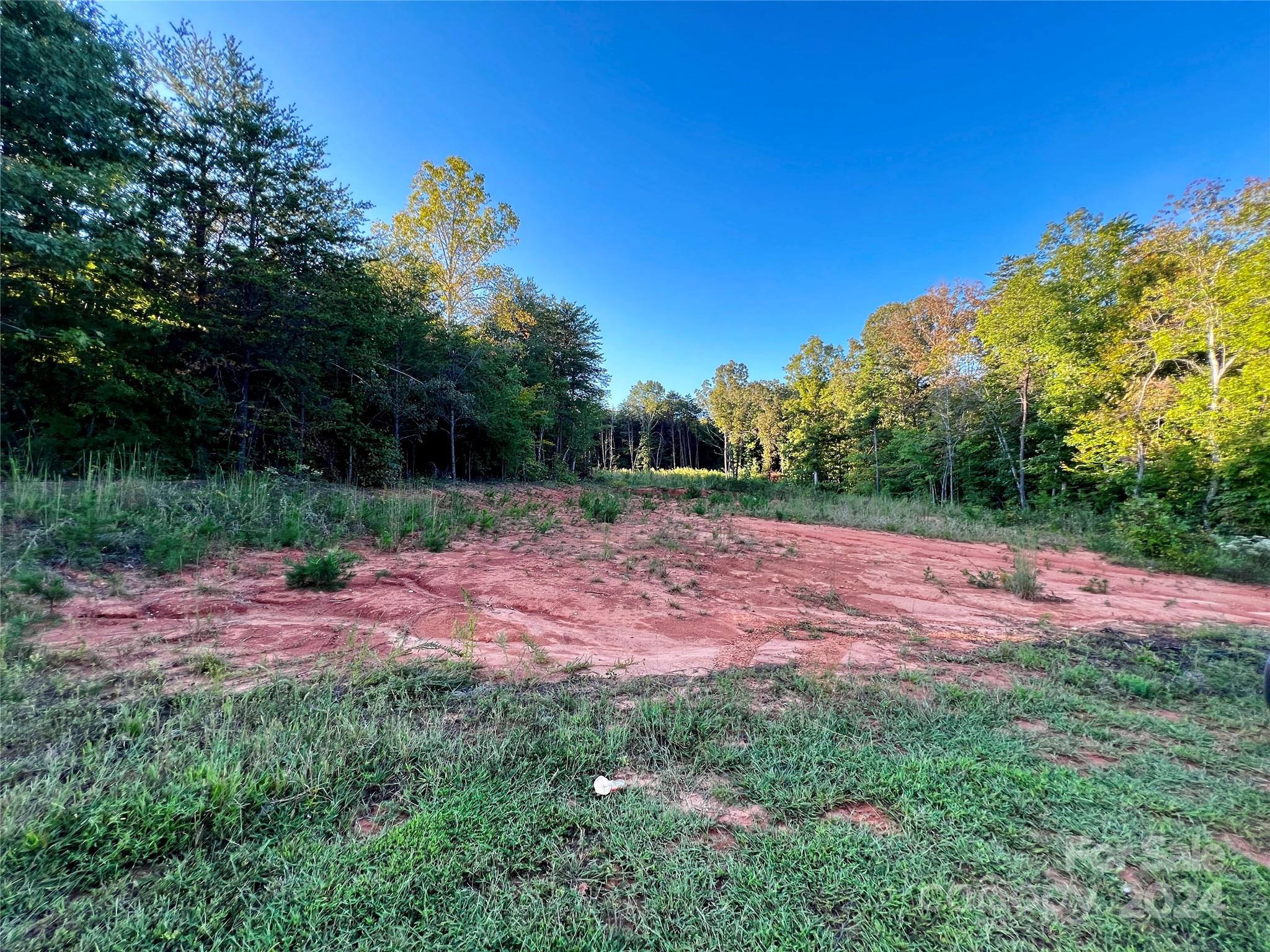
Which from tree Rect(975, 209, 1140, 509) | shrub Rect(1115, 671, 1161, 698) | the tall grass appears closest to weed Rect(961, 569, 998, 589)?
shrub Rect(1115, 671, 1161, 698)

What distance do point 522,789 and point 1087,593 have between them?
7.03 meters

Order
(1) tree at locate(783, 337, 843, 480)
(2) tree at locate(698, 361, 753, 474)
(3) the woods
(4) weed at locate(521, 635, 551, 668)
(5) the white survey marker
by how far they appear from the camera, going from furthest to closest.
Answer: (2) tree at locate(698, 361, 753, 474), (1) tree at locate(783, 337, 843, 480), (3) the woods, (4) weed at locate(521, 635, 551, 668), (5) the white survey marker

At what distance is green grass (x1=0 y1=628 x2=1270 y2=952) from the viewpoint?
47.1 inches

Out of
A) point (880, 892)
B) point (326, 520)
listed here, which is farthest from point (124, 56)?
point (880, 892)

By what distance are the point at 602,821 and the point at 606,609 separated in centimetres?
251

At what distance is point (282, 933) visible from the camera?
1140 millimetres

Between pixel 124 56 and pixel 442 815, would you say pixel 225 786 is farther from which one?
pixel 124 56

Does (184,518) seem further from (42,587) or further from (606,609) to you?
(606,609)

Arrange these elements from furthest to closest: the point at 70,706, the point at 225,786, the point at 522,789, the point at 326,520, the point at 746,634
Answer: the point at 326,520
the point at 746,634
the point at 70,706
the point at 522,789
the point at 225,786

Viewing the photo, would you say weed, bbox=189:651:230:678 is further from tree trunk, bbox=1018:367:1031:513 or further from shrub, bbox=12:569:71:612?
tree trunk, bbox=1018:367:1031:513

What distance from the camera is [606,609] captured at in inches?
161

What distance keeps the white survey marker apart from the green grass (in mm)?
40

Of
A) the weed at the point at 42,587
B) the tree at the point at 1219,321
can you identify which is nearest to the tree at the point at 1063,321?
the tree at the point at 1219,321

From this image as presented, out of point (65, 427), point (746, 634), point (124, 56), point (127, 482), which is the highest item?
point (124, 56)
